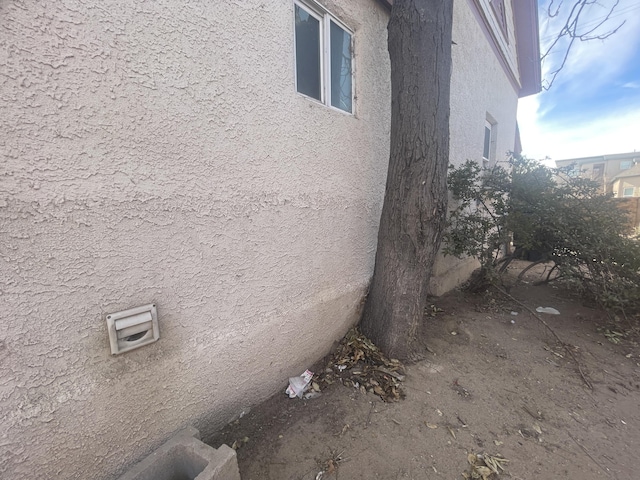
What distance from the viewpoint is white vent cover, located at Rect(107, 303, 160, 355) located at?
148cm

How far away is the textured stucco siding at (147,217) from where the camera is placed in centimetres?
123

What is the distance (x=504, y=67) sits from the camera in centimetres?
748

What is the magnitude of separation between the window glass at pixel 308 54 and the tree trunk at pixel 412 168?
814 millimetres

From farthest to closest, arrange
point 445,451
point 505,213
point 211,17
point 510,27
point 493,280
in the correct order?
point 510,27 < point 505,213 < point 493,280 < point 445,451 < point 211,17

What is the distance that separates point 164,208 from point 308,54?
1.92 m

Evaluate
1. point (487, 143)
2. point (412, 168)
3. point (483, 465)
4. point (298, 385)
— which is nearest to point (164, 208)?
point (298, 385)

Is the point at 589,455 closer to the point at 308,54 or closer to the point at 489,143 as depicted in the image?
the point at 308,54

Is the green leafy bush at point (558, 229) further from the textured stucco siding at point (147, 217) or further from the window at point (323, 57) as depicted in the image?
the textured stucco siding at point (147, 217)

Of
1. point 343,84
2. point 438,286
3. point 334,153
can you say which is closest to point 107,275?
point 334,153

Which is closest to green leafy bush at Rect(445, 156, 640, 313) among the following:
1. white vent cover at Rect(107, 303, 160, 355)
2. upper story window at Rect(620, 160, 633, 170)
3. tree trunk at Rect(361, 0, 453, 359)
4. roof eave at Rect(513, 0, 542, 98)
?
tree trunk at Rect(361, 0, 453, 359)

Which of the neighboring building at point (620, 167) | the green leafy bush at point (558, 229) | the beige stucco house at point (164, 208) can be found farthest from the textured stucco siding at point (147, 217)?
the neighboring building at point (620, 167)

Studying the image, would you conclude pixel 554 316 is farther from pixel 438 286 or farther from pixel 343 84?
pixel 343 84

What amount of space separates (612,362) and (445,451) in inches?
107

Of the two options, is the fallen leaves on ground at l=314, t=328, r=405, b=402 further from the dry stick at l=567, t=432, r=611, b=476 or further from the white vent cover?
the white vent cover
